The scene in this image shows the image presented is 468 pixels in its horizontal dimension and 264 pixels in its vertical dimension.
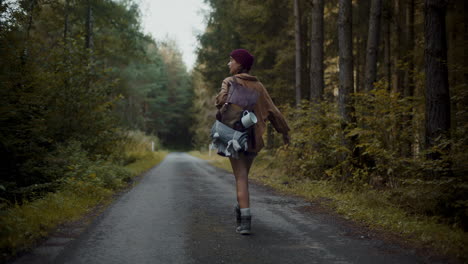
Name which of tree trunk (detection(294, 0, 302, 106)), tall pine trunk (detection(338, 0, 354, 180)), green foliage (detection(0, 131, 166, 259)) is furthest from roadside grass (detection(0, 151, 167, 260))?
tree trunk (detection(294, 0, 302, 106))

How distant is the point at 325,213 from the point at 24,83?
642cm

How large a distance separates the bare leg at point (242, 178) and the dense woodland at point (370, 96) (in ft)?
8.33

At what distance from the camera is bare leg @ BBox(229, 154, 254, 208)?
16.0 feet

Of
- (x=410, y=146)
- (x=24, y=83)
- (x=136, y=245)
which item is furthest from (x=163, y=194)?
(x=410, y=146)

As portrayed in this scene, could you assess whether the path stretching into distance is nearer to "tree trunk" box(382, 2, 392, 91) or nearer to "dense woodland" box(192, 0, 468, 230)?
"dense woodland" box(192, 0, 468, 230)

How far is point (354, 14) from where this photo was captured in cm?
1606

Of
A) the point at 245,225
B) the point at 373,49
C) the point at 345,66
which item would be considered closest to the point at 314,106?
the point at 345,66

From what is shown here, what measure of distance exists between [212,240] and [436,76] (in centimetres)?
419

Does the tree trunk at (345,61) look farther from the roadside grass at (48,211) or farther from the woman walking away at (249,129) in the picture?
the roadside grass at (48,211)

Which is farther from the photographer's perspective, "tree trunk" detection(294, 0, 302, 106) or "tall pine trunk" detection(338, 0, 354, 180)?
"tree trunk" detection(294, 0, 302, 106)

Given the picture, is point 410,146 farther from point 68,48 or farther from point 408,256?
point 68,48

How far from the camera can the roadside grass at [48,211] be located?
4.00m

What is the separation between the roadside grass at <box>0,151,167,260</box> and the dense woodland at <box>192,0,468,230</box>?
5.03 m

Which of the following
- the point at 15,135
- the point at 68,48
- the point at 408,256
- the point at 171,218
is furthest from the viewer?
the point at 68,48
